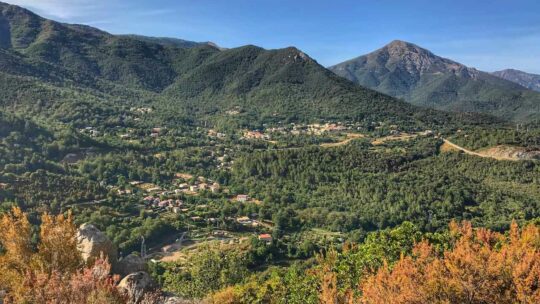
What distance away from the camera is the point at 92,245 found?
1900 cm

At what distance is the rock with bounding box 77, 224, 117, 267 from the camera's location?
18844 mm

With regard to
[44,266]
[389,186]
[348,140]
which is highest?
[44,266]

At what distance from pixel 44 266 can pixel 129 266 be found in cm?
470

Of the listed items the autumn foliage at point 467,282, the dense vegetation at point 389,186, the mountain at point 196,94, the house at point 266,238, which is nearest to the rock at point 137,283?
the autumn foliage at point 467,282

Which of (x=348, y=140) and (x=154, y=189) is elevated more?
(x=348, y=140)

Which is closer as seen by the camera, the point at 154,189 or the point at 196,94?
the point at 154,189

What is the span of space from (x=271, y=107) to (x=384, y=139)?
58.1 m

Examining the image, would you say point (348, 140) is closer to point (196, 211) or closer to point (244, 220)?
point (244, 220)

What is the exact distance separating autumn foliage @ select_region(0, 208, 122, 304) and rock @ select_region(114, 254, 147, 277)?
299 centimetres

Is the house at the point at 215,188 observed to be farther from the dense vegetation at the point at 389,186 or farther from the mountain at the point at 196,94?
the mountain at the point at 196,94

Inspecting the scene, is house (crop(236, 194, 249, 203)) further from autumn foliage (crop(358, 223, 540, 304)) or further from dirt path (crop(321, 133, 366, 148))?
autumn foliage (crop(358, 223, 540, 304))

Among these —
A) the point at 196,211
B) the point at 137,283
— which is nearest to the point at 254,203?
the point at 196,211

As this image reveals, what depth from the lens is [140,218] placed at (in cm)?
5325

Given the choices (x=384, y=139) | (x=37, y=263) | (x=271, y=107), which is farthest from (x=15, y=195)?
(x=271, y=107)
